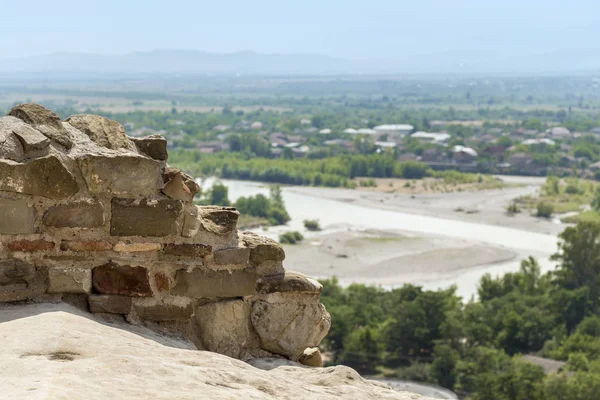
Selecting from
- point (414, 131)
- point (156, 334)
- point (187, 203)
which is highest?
point (187, 203)

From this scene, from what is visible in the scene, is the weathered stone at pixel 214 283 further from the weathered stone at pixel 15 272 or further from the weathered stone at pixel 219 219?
the weathered stone at pixel 15 272

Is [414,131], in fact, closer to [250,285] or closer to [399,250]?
[399,250]

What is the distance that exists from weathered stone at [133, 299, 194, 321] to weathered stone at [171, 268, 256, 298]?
7 cm

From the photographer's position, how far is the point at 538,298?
3491cm

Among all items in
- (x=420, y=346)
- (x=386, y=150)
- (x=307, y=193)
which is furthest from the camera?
(x=386, y=150)

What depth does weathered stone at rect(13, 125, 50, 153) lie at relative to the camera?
4.62m

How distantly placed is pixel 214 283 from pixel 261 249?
302 mm

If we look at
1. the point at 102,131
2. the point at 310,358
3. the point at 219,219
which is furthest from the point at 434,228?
the point at 102,131

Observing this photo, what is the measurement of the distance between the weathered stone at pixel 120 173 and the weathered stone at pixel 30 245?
12.4 inches

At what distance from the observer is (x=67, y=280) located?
185 inches

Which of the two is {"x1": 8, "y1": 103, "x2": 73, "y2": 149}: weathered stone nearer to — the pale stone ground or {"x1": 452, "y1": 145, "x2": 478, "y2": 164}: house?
the pale stone ground

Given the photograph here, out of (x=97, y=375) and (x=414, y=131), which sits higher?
(x=97, y=375)

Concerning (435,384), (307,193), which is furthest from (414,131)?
(435,384)

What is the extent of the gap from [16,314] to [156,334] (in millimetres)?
678
